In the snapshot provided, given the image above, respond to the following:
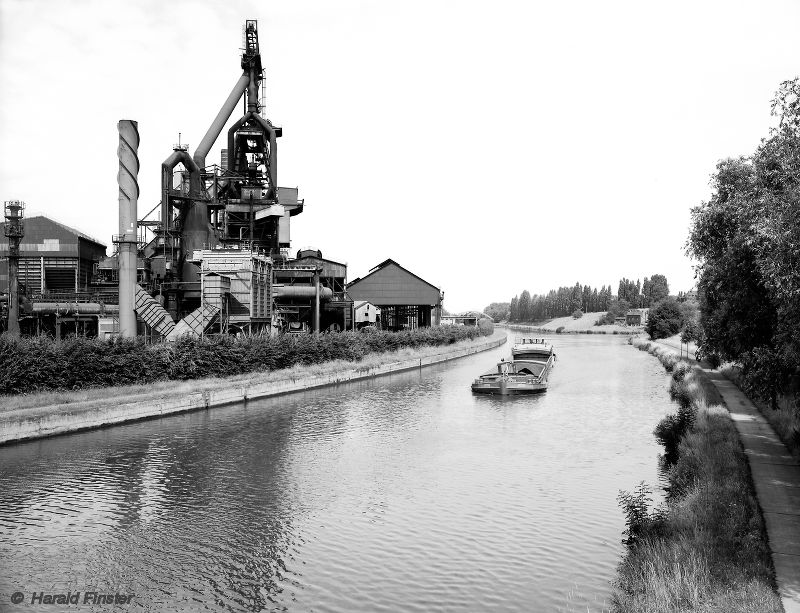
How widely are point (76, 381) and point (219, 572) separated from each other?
21.1 metres

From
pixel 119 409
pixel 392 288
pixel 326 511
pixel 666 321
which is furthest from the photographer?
pixel 666 321

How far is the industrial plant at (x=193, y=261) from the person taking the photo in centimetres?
4747

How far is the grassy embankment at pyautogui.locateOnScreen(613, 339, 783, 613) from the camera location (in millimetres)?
→ 10008

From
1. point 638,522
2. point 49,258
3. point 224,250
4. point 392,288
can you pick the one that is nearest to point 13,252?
point 49,258

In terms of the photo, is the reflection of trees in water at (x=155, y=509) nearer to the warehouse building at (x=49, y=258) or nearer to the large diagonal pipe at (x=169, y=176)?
the large diagonal pipe at (x=169, y=176)

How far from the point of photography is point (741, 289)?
2127cm

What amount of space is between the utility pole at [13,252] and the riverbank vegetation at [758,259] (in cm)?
5054

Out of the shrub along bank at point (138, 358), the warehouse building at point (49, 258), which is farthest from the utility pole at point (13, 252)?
the shrub along bank at point (138, 358)

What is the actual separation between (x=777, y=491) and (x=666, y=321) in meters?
92.5

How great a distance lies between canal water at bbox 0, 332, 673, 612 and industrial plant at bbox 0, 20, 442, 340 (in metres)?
17.6

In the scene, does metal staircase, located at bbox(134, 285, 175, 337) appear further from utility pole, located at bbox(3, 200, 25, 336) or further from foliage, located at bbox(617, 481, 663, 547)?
foliage, located at bbox(617, 481, 663, 547)

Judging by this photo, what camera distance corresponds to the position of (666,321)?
102 meters

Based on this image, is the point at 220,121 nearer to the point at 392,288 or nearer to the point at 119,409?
the point at 392,288

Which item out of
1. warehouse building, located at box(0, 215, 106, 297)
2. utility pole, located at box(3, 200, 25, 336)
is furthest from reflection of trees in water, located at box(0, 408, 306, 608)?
warehouse building, located at box(0, 215, 106, 297)
